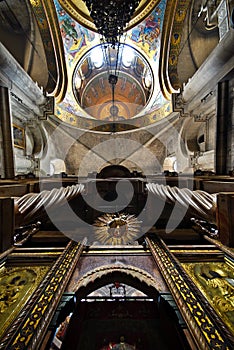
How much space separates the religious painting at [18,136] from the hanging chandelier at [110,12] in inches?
171

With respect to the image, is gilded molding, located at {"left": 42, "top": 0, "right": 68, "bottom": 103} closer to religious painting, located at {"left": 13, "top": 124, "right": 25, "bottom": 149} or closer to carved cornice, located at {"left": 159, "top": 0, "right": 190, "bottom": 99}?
religious painting, located at {"left": 13, "top": 124, "right": 25, "bottom": 149}

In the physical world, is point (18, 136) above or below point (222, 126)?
above

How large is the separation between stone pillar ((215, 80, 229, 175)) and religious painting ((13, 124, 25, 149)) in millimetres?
6155

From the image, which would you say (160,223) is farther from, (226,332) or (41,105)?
(41,105)

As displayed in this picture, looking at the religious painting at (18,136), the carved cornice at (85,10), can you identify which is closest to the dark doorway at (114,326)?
the religious painting at (18,136)

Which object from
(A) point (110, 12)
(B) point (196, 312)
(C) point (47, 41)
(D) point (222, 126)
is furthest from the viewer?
(C) point (47, 41)

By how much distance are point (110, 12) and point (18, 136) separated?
493cm

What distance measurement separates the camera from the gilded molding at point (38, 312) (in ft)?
2.71

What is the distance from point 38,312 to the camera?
1.00 m

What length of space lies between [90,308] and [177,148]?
716cm

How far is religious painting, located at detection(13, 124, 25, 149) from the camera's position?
5512 millimetres

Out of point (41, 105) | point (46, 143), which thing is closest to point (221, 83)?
point (41, 105)

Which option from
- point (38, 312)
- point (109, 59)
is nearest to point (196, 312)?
point (38, 312)

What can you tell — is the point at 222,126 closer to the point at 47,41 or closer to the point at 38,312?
the point at 38,312
